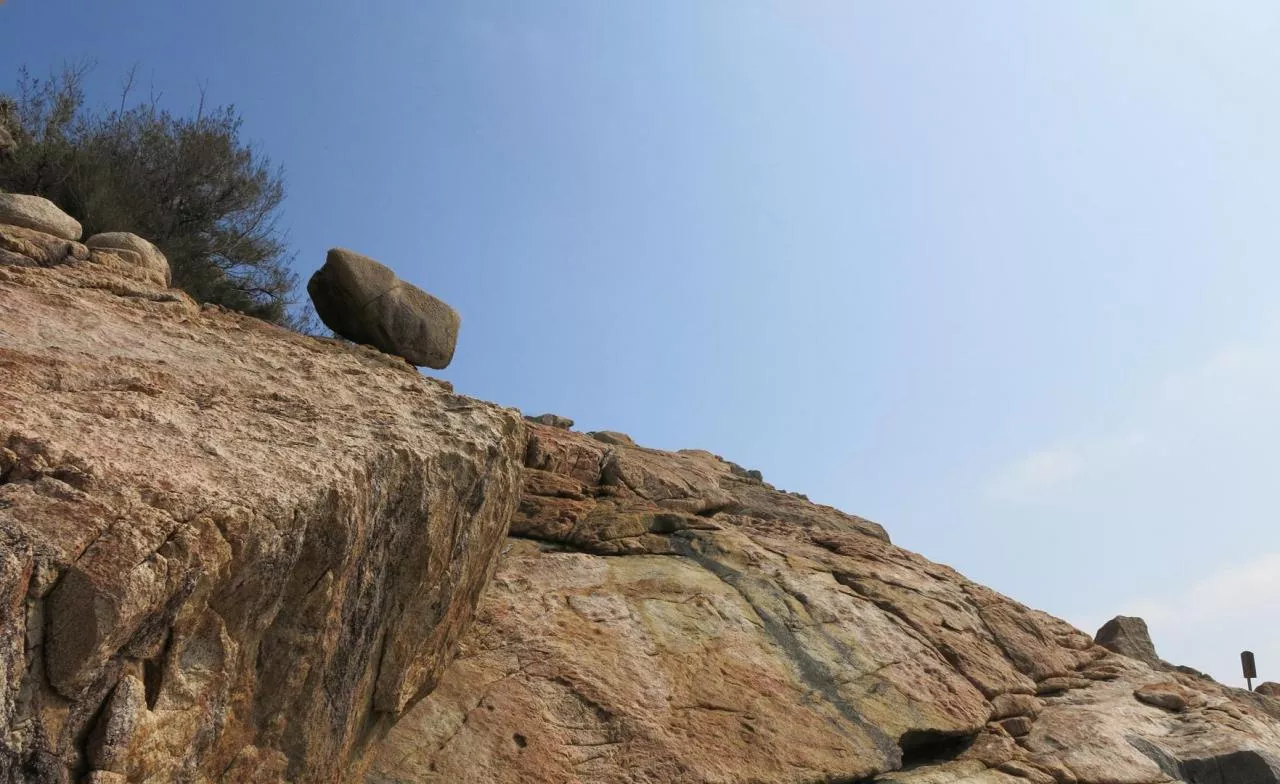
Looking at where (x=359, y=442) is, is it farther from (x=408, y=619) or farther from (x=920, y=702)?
(x=920, y=702)

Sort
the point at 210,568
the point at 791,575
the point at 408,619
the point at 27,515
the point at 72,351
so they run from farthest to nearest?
the point at 791,575, the point at 408,619, the point at 72,351, the point at 210,568, the point at 27,515

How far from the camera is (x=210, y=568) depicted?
3.51 metres

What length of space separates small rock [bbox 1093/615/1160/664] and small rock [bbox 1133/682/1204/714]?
1.74 meters

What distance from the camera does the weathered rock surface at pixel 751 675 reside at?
6.22m

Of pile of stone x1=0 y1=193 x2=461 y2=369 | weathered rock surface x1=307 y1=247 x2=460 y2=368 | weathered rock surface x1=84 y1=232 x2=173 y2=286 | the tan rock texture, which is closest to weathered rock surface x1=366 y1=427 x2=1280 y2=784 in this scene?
the tan rock texture

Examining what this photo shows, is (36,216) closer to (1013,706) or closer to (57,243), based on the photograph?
(57,243)

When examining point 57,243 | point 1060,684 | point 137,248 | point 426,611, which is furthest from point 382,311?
point 1060,684

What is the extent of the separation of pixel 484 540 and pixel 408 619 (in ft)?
2.75

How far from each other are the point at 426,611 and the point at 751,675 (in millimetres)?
2744

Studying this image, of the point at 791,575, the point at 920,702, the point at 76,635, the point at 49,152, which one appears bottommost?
the point at 76,635

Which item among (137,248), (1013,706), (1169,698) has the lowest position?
(1013,706)

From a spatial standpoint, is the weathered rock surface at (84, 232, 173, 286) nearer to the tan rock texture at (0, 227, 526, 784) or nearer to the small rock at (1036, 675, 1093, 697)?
the tan rock texture at (0, 227, 526, 784)

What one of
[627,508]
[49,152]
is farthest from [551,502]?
[49,152]

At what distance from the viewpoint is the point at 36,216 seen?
6.68m
